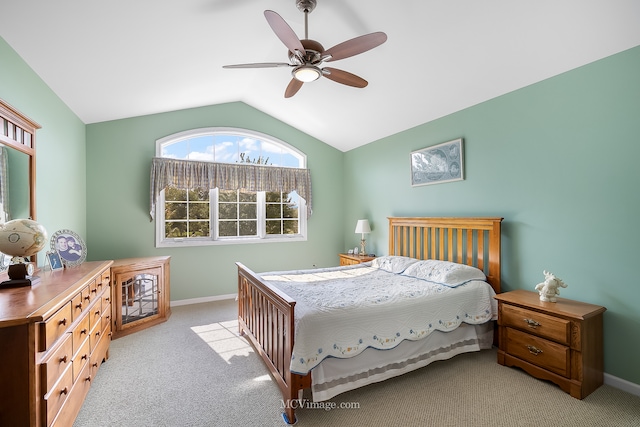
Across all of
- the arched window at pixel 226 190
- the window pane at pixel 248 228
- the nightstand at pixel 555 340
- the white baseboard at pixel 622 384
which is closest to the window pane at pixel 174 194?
the arched window at pixel 226 190

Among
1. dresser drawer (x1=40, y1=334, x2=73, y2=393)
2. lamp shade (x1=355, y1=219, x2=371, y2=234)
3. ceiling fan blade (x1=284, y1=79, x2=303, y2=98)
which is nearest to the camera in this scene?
dresser drawer (x1=40, y1=334, x2=73, y2=393)

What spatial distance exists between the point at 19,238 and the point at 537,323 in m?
3.65

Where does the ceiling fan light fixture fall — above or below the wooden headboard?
above

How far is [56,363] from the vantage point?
156 cm

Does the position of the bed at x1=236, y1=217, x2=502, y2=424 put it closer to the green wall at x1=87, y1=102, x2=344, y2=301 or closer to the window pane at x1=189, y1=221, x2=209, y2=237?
the green wall at x1=87, y1=102, x2=344, y2=301

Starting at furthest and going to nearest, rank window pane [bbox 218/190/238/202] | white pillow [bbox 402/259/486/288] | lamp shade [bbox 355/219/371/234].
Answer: window pane [bbox 218/190/238/202] → lamp shade [bbox 355/219/371/234] → white pillow [bbox 402/259/486/288]

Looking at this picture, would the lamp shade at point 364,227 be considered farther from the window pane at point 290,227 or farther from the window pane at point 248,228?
the window pane at point 248,228

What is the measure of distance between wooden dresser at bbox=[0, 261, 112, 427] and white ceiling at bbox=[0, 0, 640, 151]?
1.73 meters

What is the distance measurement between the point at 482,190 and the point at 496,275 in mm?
913

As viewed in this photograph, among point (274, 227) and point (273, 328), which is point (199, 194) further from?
point (273, 328)

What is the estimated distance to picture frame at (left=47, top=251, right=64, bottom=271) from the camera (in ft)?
7.67

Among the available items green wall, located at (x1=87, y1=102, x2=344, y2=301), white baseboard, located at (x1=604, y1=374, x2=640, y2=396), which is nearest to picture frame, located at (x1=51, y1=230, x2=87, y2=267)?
green wall, located at (x1=87, y1=102, x2=344, y2=301)

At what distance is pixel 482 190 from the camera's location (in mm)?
3275

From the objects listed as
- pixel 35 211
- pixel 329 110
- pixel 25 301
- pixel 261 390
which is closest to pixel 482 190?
pixel 329 110
